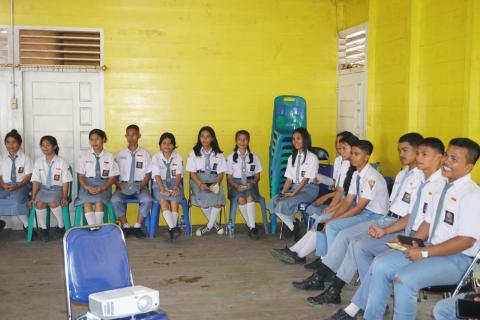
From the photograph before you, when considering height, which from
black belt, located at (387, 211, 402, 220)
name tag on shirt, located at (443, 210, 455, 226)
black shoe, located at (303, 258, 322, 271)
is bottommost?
black shoe, located at (303, 258, 322, 271)

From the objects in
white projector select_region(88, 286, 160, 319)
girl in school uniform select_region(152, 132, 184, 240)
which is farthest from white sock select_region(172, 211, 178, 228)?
white projector select_region(88, 286, 160, 319)

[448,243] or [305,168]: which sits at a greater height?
[305,168]

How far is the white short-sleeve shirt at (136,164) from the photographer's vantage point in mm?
7262

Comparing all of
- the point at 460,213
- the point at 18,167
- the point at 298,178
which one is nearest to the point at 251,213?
the point at 298,178

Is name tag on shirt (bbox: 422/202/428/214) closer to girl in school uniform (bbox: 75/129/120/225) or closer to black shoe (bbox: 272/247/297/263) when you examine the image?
black shoe (bbox: 272/247/297/263)

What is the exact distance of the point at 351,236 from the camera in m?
4.84

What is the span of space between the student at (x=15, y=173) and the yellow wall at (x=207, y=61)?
109cm

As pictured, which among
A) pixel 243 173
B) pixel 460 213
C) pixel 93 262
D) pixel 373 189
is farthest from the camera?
pixel 243 173

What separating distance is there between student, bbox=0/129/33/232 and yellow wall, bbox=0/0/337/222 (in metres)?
1.09

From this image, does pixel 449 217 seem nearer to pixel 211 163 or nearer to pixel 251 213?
pixel 251 213

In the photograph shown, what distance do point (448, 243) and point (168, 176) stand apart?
13.4ft

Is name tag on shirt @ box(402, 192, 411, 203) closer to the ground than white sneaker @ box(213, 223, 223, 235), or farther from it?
farther from it

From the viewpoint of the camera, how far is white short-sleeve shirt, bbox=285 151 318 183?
684cm

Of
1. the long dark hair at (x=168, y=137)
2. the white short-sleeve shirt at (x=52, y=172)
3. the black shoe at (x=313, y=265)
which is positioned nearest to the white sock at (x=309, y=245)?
the black shoe at (x=313, y=265)
